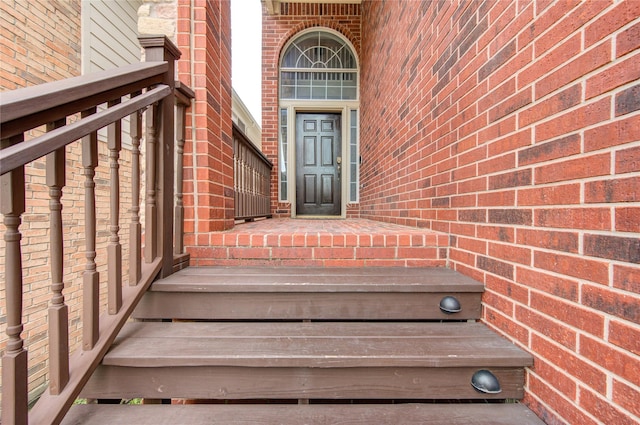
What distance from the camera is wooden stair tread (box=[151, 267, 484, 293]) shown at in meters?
1.26

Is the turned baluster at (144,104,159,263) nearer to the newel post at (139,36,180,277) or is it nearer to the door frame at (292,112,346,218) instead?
the newel post at (139,36,180,277)

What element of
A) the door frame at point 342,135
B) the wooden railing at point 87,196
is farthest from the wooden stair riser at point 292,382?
the door frame at point 342,135

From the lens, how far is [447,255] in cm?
155

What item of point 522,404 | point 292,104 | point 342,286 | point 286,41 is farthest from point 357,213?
point 522,404

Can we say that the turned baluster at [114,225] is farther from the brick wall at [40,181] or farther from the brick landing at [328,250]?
the brick wall at [40,181]

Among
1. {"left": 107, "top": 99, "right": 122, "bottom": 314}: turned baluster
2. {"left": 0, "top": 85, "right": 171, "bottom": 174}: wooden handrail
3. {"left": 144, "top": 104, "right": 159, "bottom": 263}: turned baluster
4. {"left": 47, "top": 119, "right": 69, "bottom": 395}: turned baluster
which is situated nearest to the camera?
{"left": 0, "top": 85, "right": 171, "bottom": 174}: wooden handrail

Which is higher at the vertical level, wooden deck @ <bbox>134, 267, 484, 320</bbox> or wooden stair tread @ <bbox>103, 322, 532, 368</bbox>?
wooden deck @ <bbox>134, 267, 484, 320</bbox>

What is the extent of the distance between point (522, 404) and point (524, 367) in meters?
0.12

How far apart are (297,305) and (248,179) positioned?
6.27ft

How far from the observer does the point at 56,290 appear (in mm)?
874

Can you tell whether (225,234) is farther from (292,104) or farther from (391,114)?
(292,104)

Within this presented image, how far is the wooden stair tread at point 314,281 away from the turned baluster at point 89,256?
Result: 11.7 inches

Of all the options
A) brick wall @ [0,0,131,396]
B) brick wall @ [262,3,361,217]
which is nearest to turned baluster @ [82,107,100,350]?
brick wall @ [0,0,131,396]

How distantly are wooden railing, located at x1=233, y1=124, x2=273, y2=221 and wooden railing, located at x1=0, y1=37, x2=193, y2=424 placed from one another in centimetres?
94
